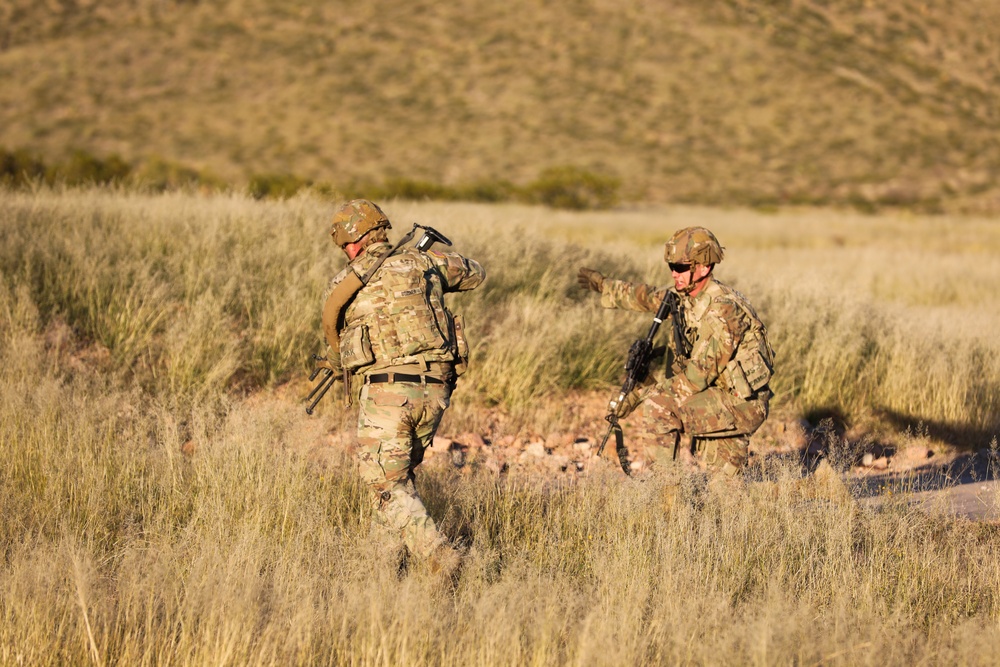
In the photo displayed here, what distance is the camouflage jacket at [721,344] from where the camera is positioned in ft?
16.5

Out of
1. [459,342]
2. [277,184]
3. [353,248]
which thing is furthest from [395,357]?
[277,184]

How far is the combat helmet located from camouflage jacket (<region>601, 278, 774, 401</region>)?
0.68ft

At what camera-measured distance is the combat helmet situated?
4.98 m

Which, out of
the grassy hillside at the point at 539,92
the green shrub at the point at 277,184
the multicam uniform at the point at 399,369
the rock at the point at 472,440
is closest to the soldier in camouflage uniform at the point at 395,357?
the multicam uniform at the point at 399,369

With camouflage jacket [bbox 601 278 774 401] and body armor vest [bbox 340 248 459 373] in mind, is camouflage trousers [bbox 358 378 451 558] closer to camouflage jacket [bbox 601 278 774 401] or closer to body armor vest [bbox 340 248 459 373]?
body armor vest [bbox 340 248 459 373]

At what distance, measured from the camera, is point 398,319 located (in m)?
4.32

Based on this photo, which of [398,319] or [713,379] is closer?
[398,319]

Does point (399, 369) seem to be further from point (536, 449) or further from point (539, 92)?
point (539, 92)

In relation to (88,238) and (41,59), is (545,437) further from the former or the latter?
(41,59)

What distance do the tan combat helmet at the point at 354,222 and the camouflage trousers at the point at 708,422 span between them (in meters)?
1.90

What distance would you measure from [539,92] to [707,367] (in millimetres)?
40500

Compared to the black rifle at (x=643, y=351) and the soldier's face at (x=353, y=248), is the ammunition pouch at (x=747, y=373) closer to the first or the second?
the black rifle at (x=643, y=351)

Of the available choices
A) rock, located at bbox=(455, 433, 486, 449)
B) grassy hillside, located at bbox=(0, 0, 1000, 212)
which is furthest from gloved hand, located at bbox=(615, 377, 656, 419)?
grassy hillside, located at bbox=(0, 0, 1000, 212)

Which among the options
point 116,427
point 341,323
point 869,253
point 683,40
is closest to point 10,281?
point 116,427
